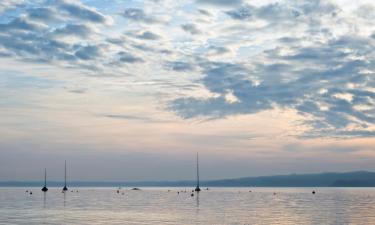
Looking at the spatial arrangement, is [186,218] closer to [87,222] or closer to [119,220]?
[119,220]

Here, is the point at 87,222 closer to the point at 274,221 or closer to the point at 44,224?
the point at 44,224

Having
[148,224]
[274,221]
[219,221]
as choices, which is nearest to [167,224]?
[148,224]

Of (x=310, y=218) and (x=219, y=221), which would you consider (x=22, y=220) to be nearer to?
(x=219, y=221)

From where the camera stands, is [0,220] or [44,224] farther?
[0,220]

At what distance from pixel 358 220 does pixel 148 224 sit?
32639 millimetres

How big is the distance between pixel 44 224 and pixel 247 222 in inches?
1136

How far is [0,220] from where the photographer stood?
252ft

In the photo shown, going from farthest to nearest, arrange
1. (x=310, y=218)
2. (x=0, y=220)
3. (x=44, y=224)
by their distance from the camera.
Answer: (x=310, y=218) → (x=0, y=220) → (x=44, y=224)

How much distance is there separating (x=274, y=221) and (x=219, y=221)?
27.3 ft

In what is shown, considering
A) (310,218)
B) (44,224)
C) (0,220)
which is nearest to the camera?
(44,224)

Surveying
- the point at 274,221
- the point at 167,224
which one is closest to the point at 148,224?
the point at 167,224

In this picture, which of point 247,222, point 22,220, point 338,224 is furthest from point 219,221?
point 22,220

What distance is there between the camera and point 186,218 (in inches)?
3324

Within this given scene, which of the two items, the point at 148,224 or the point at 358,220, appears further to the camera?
the point at 358,220
